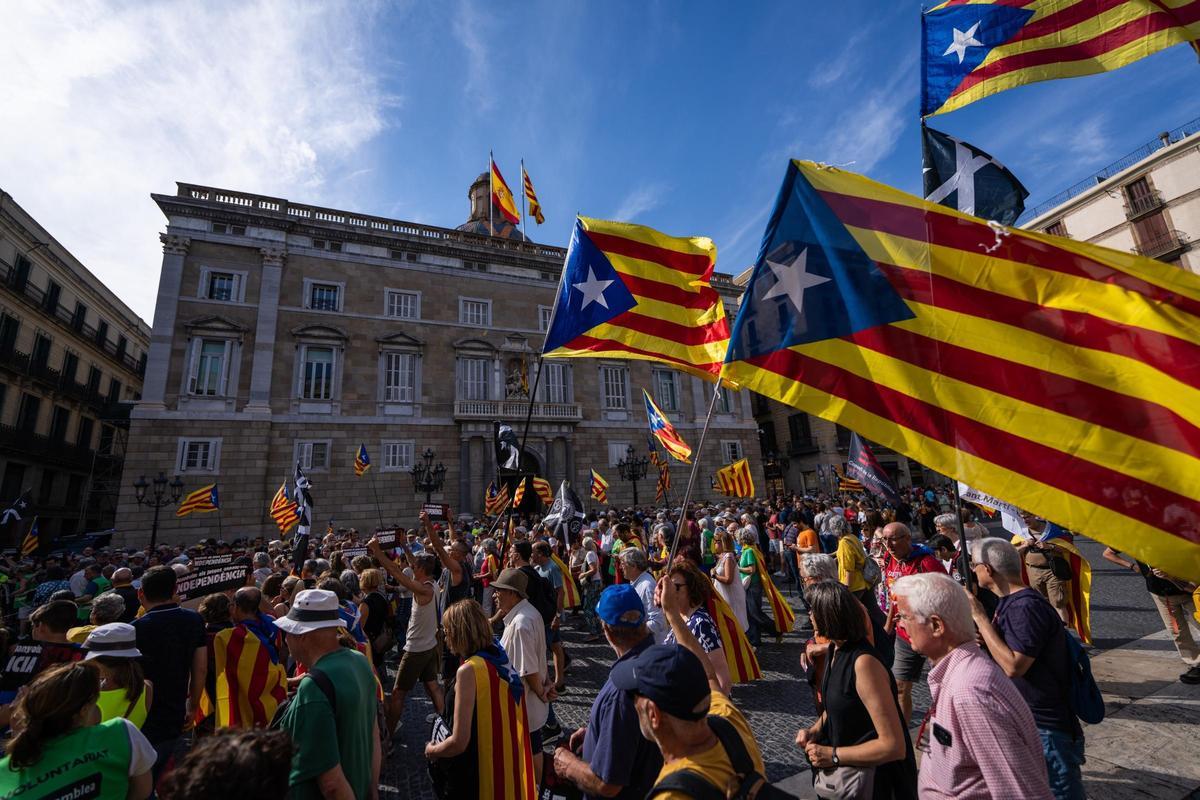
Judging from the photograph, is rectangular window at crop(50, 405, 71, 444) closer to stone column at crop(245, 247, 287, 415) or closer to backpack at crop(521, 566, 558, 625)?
stone column at crop(245, 247, 287, 415)

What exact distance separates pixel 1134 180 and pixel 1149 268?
110 ft

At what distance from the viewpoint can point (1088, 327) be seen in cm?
260

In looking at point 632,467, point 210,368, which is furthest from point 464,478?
point 210,368

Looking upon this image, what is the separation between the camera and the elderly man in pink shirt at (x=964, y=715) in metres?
1.82

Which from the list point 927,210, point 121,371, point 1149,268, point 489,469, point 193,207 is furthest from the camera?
point 121,371

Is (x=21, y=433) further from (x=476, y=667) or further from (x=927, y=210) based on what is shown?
(x=927, y=210)

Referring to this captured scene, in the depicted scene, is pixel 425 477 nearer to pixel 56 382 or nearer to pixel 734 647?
pixel 734 647

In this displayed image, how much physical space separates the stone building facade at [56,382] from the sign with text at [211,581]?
78.2 feet

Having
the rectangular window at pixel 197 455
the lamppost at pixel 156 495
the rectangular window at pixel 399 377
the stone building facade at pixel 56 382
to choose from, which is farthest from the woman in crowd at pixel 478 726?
the stone building facade at pixel 56 382

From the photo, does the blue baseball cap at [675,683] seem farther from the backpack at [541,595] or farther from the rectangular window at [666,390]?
the rectangular window at [666,390]

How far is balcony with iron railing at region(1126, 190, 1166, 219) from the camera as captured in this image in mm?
23906

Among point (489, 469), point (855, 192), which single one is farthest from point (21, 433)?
point (855, 192)

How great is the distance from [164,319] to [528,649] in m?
23.0

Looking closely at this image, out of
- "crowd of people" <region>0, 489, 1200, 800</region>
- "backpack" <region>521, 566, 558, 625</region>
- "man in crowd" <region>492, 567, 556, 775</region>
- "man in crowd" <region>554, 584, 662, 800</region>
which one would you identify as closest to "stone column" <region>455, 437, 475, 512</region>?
"backpack" <region>521, 566, 558, 625</region>
